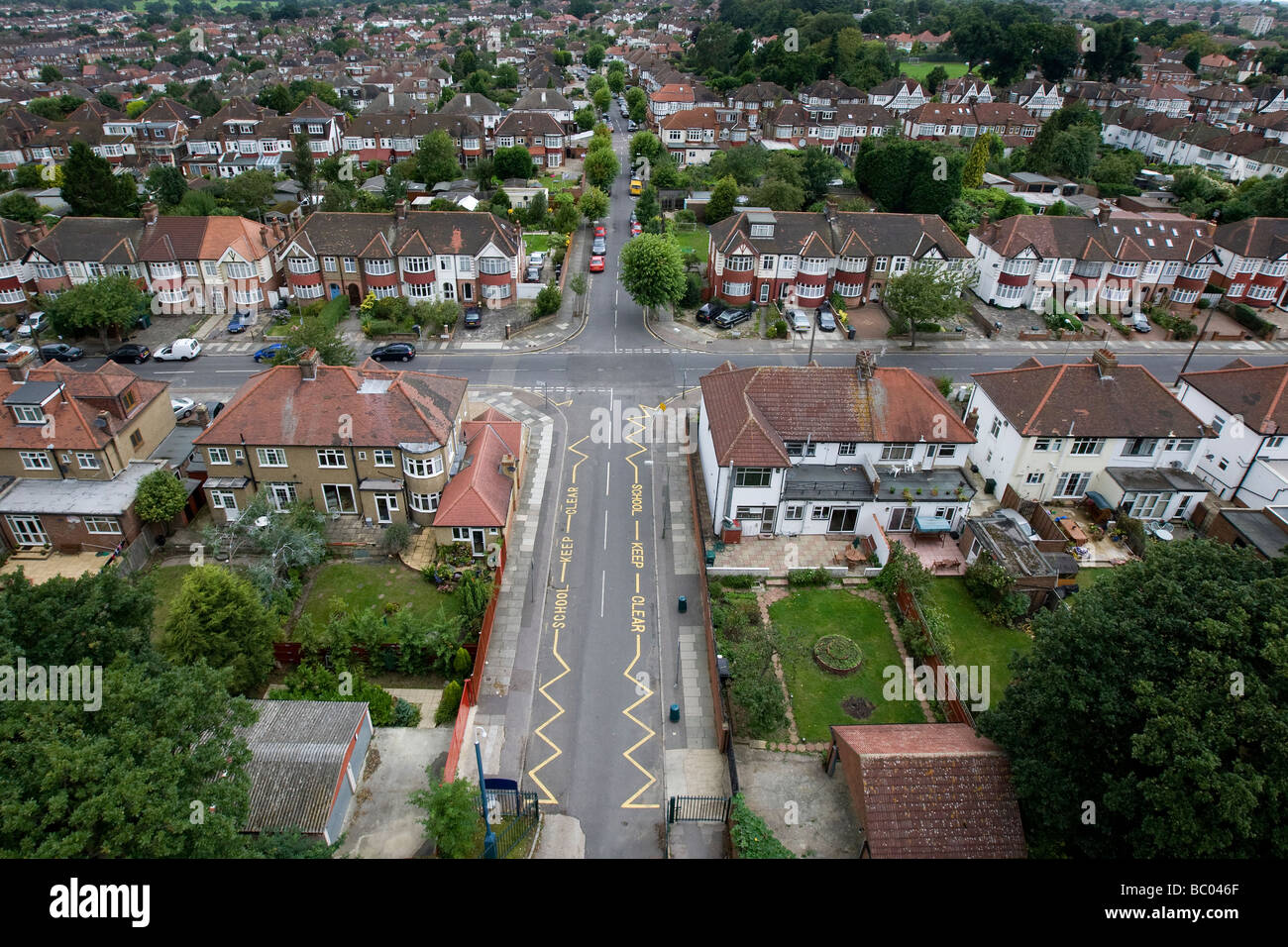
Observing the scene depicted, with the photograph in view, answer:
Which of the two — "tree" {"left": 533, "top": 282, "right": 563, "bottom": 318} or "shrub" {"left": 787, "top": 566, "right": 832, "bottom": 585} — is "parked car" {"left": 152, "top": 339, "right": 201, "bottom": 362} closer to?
"tree" {"left": 533, "top": 282, "right": 563, "bottom": 318}

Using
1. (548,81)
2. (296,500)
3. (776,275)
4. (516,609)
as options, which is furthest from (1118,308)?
(548,81)

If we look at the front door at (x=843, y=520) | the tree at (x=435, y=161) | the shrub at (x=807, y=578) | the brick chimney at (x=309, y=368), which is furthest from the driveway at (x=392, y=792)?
the tree at (x=435, y=161)

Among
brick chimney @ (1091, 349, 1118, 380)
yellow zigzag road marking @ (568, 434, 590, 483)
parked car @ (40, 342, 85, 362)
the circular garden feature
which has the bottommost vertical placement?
parked car @ (40, 342, 85, 362)

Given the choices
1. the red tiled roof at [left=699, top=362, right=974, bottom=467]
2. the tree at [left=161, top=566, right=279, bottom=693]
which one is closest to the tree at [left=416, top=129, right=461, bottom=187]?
the red tiled roof at [left=699, top=362, right=974, bottom=467]

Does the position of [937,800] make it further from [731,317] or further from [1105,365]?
[731,317]

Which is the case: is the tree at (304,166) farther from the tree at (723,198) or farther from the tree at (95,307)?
the tree at (723,198)

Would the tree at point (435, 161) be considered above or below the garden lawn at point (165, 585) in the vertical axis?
above
